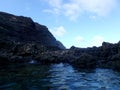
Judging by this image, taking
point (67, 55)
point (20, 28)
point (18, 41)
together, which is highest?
point (20, 28)

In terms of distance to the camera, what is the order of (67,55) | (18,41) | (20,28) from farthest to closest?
(20,28), (18,41), (67,55)

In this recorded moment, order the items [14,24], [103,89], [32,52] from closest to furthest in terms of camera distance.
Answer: [103,89] → [32,52] → [14,24]

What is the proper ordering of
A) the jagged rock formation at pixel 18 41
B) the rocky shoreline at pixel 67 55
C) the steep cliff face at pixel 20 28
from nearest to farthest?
the rocky shoreline at pixel 67 55 < the jagged rock formation at pixel 18 41 < the steep cliff face at pixel 20 28

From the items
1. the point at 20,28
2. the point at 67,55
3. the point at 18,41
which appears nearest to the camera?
the point at 67,55

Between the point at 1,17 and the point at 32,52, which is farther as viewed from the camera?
the point at 1,17

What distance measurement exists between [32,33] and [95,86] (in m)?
102

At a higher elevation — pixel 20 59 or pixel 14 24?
pixel 14 24

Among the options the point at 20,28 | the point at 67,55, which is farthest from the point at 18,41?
the point at 67,55

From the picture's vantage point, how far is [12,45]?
210ft

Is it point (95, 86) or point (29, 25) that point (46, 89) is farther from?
point (29, 25)

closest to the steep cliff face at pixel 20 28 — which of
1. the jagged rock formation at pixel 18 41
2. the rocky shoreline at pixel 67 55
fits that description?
the jagged rock formation at pixel 18 41

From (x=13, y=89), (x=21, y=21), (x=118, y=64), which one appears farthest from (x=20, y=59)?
(x=21, y=21)

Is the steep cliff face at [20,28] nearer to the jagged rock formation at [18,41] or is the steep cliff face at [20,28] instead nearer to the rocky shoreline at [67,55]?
the jagged rock formation at [18,41]

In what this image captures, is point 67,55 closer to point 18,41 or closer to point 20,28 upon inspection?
point 18,41
